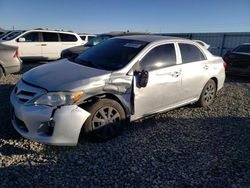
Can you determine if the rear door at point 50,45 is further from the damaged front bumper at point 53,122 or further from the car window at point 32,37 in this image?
the damaged front bumper at point 53,122

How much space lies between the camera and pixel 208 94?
20.1 ft

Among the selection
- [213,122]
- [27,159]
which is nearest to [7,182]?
[27,159]

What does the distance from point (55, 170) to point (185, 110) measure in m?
3.41

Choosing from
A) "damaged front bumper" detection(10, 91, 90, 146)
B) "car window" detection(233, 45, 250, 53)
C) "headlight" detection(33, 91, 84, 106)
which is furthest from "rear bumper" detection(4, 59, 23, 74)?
"car window" detection(233, 45, 250, 53)

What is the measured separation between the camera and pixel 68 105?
3.68 m

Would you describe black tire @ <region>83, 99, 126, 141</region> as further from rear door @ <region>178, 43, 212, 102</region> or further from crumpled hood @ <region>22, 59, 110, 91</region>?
rear door @ <region>178, 43, 212, 102</region>

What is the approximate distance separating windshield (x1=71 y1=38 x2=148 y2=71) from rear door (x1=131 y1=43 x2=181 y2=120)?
25cm

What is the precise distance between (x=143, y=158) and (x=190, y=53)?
8.62 feet

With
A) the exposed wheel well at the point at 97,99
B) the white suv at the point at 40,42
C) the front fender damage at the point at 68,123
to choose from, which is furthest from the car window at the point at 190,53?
the white suv at the point at 40,42

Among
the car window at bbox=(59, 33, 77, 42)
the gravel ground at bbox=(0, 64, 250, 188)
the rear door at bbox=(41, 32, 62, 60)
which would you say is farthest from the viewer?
the car window at bbox=(59, 33, 77, 42)

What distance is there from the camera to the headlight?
3656 millimetres

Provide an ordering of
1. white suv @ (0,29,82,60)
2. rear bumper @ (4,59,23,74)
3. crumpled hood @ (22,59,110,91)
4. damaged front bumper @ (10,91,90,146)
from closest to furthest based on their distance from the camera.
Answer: damaged front bumper @ (10,91,90,146) < crumpled hood @ (22,59,110,91) < rear bumper @ (4,59,23,74) < white suv @ (0,29,82,60)

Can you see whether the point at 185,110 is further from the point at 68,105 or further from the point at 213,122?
the point at 68,105

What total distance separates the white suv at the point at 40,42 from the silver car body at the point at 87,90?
8.10 meters
